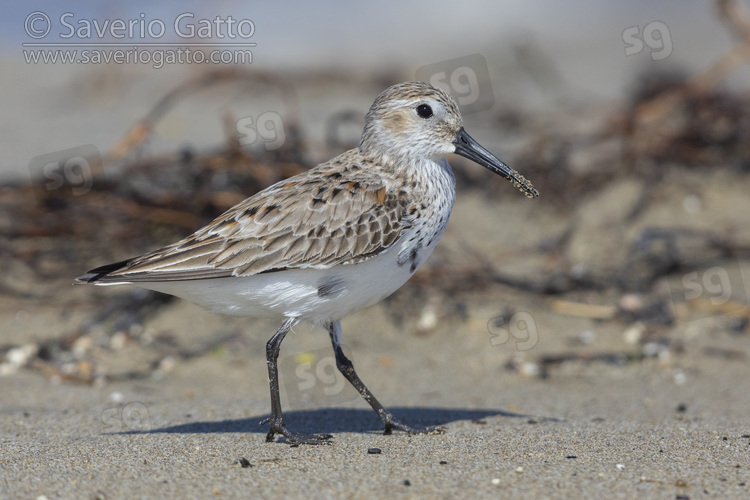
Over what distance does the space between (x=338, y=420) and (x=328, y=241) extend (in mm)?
1375

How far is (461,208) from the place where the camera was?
29.6ft

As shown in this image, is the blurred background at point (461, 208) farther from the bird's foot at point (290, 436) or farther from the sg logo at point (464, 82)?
the bird's foot at point (290, 436)

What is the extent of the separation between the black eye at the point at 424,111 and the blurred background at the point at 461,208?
7.18 feet

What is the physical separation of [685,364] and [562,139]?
3559 mm

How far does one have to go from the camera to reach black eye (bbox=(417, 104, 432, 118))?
16.6 feet

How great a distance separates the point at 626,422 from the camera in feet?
17.4

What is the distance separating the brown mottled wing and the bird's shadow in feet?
3.27

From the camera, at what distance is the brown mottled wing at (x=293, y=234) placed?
4621 millimetres

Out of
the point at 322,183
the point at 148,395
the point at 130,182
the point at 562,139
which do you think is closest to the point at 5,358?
the point at 148,395

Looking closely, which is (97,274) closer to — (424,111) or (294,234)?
(294,234)

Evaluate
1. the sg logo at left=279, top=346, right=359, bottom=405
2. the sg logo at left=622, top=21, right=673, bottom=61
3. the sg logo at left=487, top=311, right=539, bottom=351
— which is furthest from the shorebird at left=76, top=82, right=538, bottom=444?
the sg logo at left=622, top=21, right=673, bottom=61

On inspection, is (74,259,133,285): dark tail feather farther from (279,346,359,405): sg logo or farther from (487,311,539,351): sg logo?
(487,311,539,351): sg logo

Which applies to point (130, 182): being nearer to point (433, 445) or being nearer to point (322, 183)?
point (322, 183)

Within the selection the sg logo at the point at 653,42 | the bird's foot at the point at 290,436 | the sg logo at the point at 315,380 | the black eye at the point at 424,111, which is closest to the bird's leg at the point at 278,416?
the bird's foot at the point at 290,436
